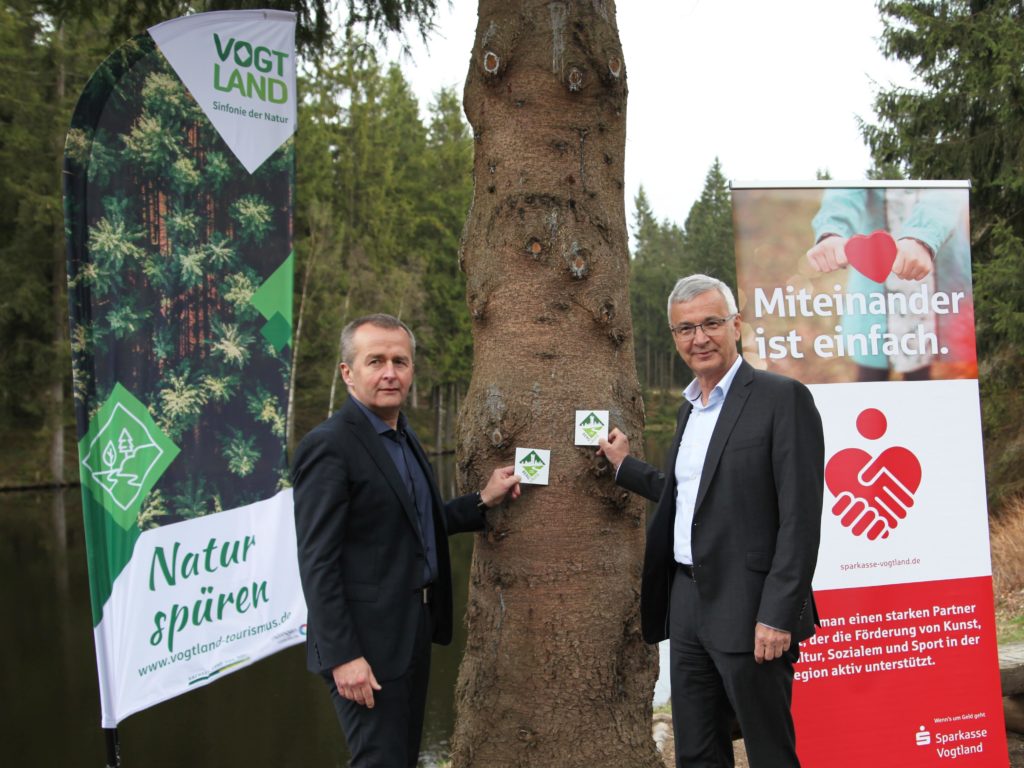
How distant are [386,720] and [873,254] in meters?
2.65

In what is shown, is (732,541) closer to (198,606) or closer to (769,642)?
(769,642)

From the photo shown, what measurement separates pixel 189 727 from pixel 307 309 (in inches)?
750

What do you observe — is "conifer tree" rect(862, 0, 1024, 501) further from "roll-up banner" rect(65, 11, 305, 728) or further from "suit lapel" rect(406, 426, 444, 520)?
"suit lapel" rect(406, 426, 444, 520)

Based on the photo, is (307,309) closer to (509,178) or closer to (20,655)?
(20,655)

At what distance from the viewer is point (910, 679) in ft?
12.0

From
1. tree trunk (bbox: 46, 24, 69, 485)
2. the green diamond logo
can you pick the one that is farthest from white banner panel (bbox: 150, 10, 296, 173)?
tree trunk (bbox: 46, 24, 69, 485)

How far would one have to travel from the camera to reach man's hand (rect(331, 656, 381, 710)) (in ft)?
7.80

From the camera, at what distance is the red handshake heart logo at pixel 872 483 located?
3641mm

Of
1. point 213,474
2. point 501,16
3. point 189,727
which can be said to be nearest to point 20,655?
point 189,727

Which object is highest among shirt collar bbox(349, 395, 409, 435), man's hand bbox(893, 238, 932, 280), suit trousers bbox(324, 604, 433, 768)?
man's hand bbox(893, 238, 932, 280)

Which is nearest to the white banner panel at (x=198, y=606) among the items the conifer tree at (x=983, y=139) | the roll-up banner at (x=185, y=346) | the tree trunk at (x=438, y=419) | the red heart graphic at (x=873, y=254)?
the roll-up banner at (x=185, y=346)

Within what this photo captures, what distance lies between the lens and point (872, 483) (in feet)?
12.0

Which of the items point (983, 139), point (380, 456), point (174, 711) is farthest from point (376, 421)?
point (983, 139)

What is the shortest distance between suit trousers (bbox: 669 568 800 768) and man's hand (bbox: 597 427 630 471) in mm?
456
